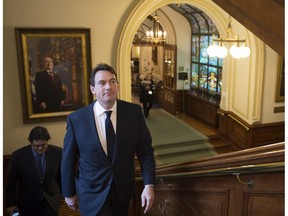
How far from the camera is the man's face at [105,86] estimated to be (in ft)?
7.03

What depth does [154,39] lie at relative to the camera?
1080 centimetres

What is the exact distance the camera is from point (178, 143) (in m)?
8.46

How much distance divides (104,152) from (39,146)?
4.83ft

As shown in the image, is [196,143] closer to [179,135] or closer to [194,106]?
[179,135]

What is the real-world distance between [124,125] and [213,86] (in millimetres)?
8335

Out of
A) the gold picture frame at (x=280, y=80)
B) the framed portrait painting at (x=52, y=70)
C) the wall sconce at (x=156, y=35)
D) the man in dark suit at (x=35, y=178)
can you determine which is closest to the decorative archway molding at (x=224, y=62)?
the gold picture frame at (x=280, y=80)

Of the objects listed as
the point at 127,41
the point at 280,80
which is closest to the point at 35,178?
the point at 127,41

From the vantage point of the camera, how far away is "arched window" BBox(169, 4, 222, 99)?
9.96 metres

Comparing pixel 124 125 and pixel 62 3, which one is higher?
pixel 62 3

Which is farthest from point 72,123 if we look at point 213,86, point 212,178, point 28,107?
point 213,86

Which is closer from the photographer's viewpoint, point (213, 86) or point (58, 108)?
point (58, 108)

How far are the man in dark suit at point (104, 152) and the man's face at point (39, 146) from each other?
1.17 m

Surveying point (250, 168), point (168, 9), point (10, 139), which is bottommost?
point (10, 139)

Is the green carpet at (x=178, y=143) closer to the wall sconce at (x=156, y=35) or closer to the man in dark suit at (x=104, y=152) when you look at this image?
the wall sconce at (x=156, y=35)
